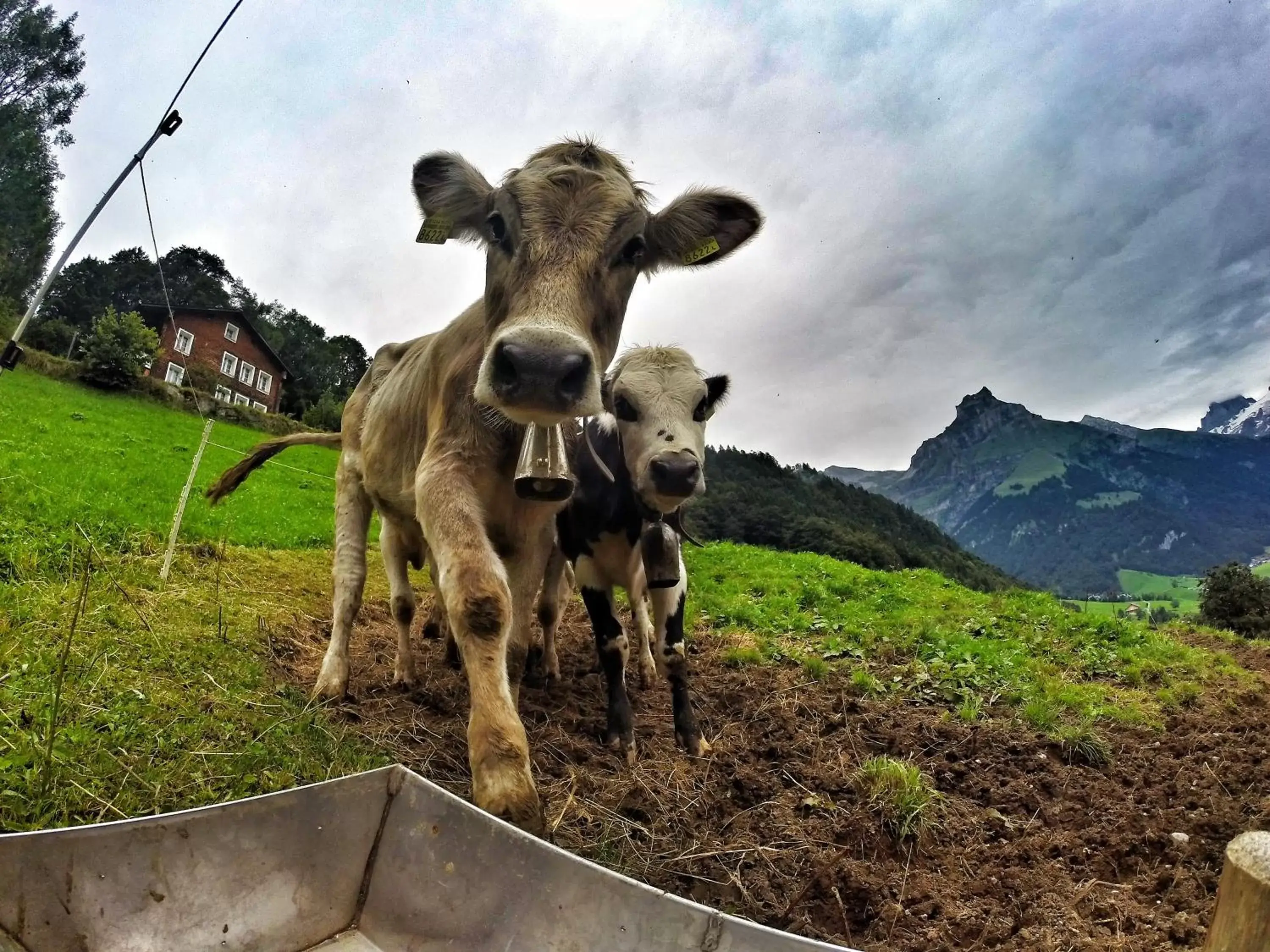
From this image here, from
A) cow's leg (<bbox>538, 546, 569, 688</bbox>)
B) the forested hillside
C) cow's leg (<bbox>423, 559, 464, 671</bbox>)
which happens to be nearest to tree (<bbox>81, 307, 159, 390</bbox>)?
the forested hillside

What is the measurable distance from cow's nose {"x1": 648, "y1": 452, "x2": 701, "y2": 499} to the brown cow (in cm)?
68

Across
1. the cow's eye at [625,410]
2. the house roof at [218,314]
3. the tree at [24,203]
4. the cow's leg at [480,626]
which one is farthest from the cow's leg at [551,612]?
the tree at [24,203]

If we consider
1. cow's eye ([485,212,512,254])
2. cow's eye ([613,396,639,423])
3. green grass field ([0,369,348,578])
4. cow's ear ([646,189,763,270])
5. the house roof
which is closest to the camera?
cow's eye ([485,212,512,254])

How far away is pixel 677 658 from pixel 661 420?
1513mm

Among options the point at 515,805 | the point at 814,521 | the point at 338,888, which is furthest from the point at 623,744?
the point at 814,521

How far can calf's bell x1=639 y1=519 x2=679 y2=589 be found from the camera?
14.7 ft

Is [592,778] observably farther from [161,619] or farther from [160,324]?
[160,324]

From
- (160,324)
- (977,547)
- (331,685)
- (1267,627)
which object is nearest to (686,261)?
(331,685)

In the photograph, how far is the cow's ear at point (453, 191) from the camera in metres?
3.83

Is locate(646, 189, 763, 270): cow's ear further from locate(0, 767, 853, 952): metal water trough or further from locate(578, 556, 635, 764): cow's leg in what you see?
locate(0, 767, 853, 952): metal water trough

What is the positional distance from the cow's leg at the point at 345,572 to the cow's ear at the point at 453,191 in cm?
218

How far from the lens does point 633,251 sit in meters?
3.52

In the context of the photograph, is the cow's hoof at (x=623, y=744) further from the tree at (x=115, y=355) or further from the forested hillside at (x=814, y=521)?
the tree at (x=115, y=355)

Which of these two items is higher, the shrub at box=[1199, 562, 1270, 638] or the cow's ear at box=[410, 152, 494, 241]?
the shrub at box=[1199, 562, 1270, 638]
